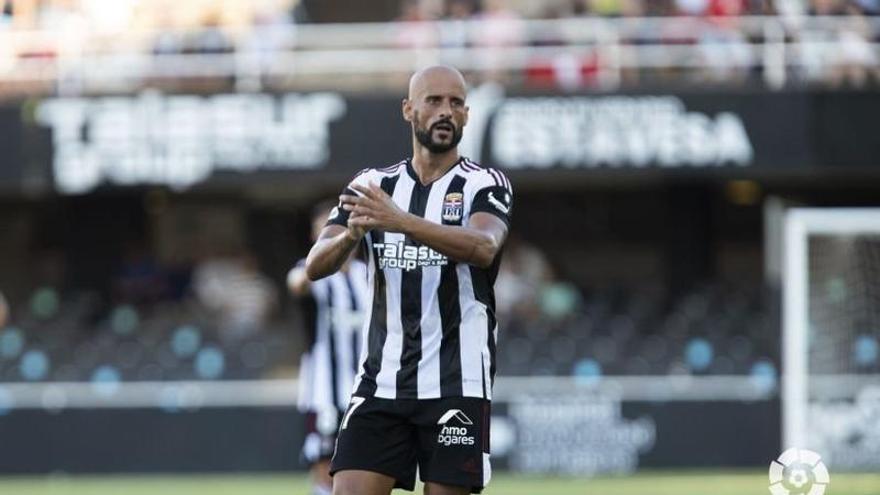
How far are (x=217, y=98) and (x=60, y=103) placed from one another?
1.58 metres

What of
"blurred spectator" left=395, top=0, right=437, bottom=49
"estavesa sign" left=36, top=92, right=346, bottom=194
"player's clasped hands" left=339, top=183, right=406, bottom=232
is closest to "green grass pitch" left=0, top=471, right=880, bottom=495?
"estavesa sign" left=36, top=92, right=346, bottom=194

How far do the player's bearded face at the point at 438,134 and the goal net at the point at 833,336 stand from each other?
30.8 feet

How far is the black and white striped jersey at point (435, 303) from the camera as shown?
717 centimetres

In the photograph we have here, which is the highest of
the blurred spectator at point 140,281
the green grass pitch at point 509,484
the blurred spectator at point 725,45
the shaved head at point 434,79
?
the blurred spectator at point 725,45

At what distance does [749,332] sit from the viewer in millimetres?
18891

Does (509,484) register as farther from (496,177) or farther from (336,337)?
(496,177)

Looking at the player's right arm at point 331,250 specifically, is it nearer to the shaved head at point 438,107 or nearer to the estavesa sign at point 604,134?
the shaved head at point 438,107

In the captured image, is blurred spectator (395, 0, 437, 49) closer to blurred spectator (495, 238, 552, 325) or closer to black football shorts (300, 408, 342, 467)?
blurred spectator (495, 238, 552, 325)

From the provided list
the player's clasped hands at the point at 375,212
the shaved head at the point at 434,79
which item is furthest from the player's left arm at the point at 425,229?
the shaved head at the point at 434,79

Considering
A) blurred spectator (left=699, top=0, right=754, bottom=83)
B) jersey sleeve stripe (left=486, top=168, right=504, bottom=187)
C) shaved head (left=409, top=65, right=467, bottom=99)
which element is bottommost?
jersey sleeve stripe (left=486, top=168, right=504, bottom=187)

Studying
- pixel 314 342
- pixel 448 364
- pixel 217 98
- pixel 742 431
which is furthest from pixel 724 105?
pixel 448 364

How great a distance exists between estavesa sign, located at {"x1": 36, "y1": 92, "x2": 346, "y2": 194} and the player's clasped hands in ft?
42.6

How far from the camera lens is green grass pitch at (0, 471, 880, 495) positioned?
15.0m

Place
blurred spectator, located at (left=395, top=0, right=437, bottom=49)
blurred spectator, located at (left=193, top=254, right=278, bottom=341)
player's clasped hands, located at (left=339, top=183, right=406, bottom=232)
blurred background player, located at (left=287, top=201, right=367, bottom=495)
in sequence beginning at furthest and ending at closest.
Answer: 1. blurred spectator, located at (left=193, top=254, right=278, bottom=341)
2. blurred spectator, located at (left=395, top=0, right=437, bottom=49)
3. blurred background player, located at (left=287, top=201, right=367, bottom=495)
4. player's clasped hands, located at (left=339, top=183, right=406, bottom=232)
